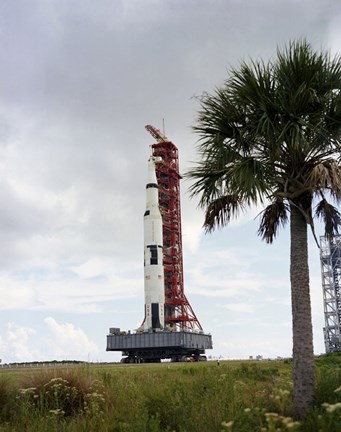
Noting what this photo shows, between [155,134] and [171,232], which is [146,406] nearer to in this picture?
[171,232]

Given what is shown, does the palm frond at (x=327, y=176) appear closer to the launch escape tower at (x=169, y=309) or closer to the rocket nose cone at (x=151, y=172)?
the launch escape tower at (x=169, y=309)

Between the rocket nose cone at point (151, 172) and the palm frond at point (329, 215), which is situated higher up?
the rocket nose cone at point (151, 172)

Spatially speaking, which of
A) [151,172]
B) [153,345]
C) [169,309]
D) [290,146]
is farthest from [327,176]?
[169,309]

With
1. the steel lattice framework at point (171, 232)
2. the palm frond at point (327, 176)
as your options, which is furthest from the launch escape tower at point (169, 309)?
the palm frond at point (327, 176)

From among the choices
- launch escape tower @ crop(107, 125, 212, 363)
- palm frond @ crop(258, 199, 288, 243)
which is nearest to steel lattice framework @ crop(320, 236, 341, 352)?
launch escape tower @ crop(107, 125, 212, 363)

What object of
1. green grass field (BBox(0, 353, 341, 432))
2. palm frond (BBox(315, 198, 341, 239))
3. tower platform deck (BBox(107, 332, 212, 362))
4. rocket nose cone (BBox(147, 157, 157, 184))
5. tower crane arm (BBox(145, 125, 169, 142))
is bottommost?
green grass field (BBox(0, 353, 341, 432))

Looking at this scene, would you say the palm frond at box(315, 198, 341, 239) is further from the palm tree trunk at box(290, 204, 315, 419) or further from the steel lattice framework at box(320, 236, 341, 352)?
the steel lattice framework at box(320, 236, 341, 352)
